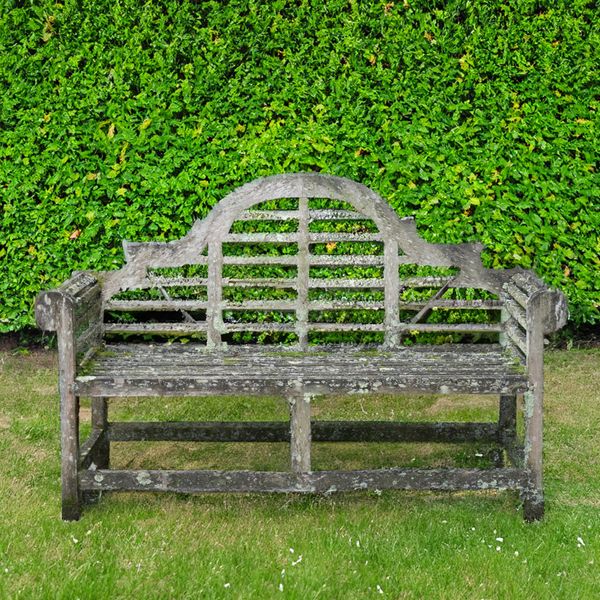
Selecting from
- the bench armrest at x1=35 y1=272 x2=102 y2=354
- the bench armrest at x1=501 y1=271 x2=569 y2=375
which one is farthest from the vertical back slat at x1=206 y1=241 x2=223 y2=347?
the bench armrest at x1=501 y1=271 x2=569 y2=375

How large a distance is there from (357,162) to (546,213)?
4.07 ft

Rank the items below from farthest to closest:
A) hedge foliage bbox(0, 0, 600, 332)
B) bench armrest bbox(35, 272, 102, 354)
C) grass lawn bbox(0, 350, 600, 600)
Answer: hedge foliage bbox(0, 0, 600, 332) < bench armrest bbox(35, 272, 102, 354) < grass lawn bbox(0, 350, 600, 600)

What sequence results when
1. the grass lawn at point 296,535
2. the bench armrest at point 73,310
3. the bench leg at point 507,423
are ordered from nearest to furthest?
the grass lawn at point 296,535 → the bench armrest at point 73,310 → the bench leg at point 507,423

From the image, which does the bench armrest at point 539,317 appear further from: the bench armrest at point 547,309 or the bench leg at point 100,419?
the bench leg at point 100,419

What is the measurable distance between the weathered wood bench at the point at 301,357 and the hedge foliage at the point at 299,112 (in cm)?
162

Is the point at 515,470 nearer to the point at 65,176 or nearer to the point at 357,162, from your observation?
the point at 357,162

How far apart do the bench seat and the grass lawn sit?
0.56 metres

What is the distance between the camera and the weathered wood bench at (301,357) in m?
4.04

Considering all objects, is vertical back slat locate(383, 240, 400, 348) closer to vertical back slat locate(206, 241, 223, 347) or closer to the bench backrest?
the bench backrest

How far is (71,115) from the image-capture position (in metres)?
6.38

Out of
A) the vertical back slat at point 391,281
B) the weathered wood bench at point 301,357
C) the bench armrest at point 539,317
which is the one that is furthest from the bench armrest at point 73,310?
the bench armrest at point 539,317

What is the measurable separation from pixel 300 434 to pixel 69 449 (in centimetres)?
92

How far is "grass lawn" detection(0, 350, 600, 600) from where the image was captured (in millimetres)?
3580

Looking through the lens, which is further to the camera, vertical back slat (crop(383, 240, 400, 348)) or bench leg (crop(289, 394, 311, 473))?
vertical back slat (crop(383, 240, 400, 348))
